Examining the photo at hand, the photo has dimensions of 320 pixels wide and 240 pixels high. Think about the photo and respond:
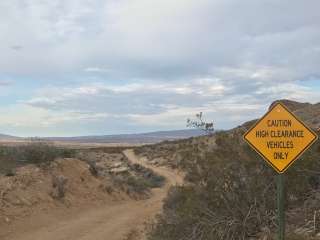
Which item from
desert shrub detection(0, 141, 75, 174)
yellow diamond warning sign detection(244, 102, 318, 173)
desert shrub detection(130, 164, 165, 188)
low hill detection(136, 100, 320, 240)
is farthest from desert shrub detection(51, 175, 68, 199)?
yellow diamond warning sign detection(244, 102, 318, 173)

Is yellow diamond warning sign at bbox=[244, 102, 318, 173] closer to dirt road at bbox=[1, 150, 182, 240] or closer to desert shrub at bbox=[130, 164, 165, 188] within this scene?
dirt road at bbox=[1, 150, 182, 240]

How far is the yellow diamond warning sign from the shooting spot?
8.95m

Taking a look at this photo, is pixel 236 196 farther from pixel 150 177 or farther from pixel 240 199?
pixel 150 177

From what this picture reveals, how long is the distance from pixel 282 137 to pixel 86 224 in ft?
47.1

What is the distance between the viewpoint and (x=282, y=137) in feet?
29.6

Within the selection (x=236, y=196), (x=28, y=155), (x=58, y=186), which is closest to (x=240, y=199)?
(x=236, y=196)

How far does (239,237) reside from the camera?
11.7 meters

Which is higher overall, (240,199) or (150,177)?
(240,199)

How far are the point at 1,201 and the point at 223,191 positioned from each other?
43.0 ft

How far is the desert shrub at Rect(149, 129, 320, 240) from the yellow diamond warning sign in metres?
2.66

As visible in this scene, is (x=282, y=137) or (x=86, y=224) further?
(x=86, y=224)

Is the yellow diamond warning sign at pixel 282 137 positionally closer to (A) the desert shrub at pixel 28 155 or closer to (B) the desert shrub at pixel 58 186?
(B) the desert shrub at pixel 58 186

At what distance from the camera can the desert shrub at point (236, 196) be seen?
11773 millimetres

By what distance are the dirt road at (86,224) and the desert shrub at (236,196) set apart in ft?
21.3
